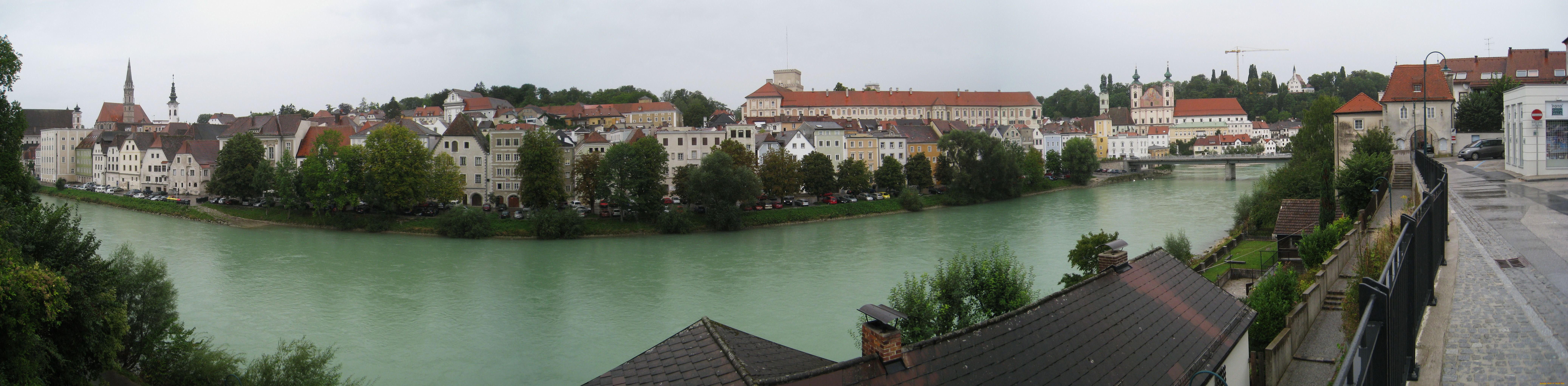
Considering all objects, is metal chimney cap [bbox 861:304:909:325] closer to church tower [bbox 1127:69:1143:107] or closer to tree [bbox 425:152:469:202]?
tree [bbox 425:152:469:202]

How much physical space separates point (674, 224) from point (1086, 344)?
74.0ft

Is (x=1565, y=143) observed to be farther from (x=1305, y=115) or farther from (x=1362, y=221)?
(x=1305, y=115)

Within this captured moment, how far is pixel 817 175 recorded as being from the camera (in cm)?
3453

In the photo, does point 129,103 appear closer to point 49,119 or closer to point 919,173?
point 49,119

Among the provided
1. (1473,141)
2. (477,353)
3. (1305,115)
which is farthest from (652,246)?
(1305,115)

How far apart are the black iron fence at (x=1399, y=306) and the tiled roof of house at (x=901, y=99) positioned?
215ft

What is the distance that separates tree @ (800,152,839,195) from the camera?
3441 cm

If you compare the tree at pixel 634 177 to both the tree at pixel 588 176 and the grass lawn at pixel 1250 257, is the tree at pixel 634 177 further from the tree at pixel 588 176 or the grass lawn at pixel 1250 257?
the grass lawn at pixel 1250 257

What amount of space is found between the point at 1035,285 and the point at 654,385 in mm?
12081

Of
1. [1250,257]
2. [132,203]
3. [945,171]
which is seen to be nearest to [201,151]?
[132,203]

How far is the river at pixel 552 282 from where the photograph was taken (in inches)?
500

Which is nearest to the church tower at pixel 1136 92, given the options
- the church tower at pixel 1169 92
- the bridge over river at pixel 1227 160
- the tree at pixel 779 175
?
the church tower at pixel 1169 92

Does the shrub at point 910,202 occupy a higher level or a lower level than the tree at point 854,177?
lower

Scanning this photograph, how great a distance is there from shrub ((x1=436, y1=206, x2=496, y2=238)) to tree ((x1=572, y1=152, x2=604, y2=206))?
140 inches
